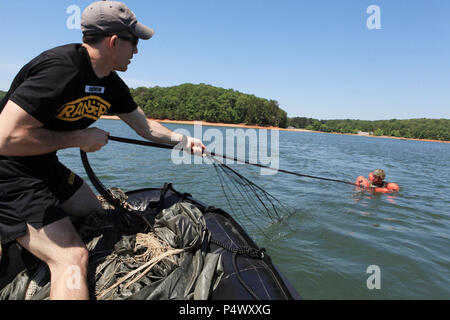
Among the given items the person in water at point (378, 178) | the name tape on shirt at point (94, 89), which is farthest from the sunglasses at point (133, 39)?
the person in water at point (378, 178)

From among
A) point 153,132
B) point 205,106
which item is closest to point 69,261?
point 153,132

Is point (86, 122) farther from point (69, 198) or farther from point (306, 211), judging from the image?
point (306, 211)

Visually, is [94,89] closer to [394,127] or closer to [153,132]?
[153,132]

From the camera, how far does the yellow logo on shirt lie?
2031 mm

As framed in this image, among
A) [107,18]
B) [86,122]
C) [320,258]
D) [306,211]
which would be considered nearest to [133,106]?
[86,122]

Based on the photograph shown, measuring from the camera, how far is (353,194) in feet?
30.0

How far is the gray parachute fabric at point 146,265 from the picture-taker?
194 centimetres

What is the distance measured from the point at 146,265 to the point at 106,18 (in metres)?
1.90

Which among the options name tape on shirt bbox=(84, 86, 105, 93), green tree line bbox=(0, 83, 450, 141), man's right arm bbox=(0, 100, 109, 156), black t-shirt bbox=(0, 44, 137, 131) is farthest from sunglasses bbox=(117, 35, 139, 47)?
green tree line bbox=(0, 83, 450, 141)

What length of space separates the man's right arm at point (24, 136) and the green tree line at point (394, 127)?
131327mm

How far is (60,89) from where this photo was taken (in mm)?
1830

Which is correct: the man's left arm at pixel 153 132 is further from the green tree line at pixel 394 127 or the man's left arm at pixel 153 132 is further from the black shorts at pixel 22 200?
the green tree line at pixel 394 127

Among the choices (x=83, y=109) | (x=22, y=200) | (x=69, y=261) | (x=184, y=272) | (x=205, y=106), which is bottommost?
(x=184, y=272)

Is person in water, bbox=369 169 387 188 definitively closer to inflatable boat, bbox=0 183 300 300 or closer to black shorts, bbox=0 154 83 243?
inflatable boat, bbox=0 183 300 300
